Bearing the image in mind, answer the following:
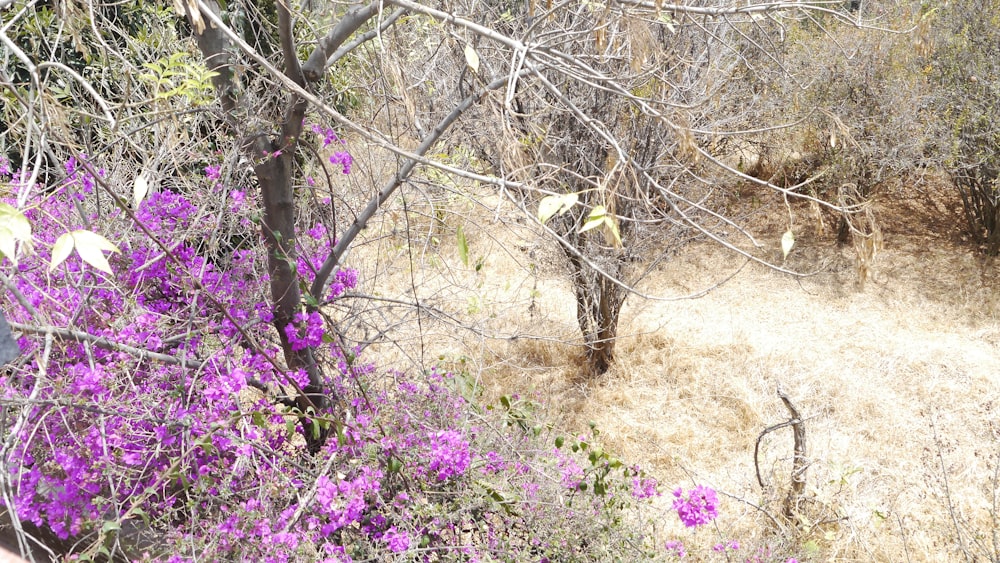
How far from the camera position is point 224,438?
1.84m

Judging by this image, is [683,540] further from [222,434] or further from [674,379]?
[222,434]

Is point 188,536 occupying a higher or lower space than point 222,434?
lower

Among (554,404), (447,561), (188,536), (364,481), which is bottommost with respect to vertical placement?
(554,404)

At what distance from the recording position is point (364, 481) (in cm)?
181

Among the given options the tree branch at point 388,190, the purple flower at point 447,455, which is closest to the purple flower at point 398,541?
the purple flower at point 447,455

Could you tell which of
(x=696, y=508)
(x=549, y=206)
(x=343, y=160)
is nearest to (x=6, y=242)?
(x=549, y=206)

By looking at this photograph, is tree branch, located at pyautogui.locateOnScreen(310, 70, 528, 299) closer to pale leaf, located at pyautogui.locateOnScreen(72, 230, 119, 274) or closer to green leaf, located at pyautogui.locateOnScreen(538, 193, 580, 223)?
green leaf, located at pyautogui.locateOnScreen(538, 193, 580, 223)

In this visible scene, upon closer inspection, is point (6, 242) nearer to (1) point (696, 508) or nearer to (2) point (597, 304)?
(1) point (696, 508)

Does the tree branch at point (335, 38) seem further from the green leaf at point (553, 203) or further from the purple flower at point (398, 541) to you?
the purple flower at point (398, 541)

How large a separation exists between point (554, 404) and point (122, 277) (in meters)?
2.71

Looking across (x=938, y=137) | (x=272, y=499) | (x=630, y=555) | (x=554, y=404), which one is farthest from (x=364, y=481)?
(x=938, y=137)

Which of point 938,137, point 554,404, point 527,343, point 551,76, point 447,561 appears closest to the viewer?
point 447,561

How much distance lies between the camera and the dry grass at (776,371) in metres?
3.02

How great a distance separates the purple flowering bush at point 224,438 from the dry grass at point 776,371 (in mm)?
445
